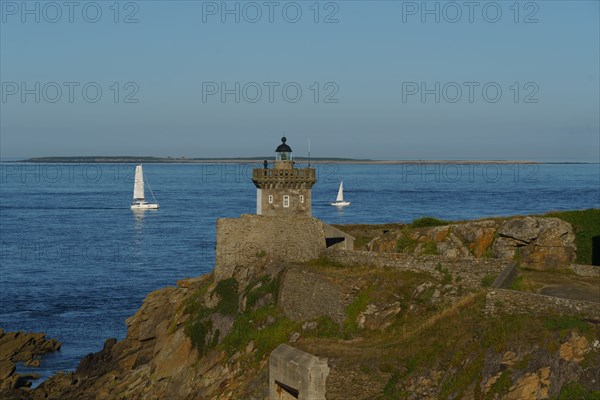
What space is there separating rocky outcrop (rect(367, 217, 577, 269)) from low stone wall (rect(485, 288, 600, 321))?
31.9 ft

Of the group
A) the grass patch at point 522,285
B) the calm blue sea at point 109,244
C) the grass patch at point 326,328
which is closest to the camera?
the grass patch at point 522,285

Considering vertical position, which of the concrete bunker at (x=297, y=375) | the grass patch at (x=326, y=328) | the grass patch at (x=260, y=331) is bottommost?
the grass patch at (x=260, y=331)

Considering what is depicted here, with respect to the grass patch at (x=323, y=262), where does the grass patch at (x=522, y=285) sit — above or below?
above

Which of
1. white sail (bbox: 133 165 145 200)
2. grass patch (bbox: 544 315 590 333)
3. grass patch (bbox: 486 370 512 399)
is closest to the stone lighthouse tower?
grass patch (bbox: 544 315 590 333)

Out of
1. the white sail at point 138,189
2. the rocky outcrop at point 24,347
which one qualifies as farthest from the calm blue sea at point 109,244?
the white sail at point 138,189

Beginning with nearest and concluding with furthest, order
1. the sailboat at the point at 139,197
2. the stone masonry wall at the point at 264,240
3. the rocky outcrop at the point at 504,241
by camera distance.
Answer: the rocky outcrop at the point at 504,241
the stone masonry wall at the point at 264,240
the sailboat at the point at 139,197

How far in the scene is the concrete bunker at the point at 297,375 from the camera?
1468 cm

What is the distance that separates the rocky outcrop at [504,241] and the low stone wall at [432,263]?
3.12m

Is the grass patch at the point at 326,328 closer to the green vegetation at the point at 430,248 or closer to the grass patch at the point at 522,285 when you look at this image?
the grass patch at the point at 522,285

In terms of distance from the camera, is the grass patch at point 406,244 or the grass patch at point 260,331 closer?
the grass patch at point 260,331

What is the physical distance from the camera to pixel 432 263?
1373 inches

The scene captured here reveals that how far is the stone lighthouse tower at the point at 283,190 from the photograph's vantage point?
155 ft

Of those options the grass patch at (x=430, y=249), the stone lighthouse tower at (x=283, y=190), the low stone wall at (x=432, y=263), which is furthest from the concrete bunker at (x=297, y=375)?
the stone lighthouse tower at (x=283, y=190)

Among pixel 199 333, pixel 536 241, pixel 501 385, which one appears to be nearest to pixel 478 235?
pixel 536 241
